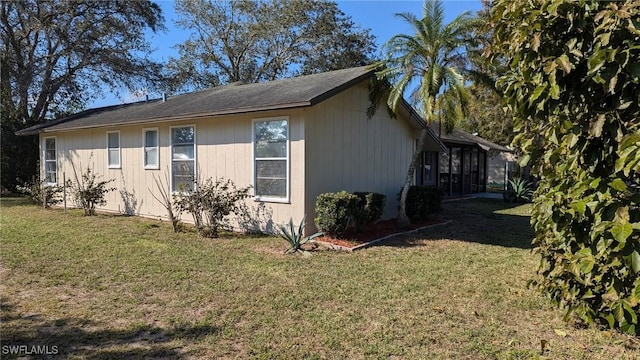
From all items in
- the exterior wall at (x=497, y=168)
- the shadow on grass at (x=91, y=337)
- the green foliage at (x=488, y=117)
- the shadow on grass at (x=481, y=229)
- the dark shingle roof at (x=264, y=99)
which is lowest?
the shadow on grass at (x=91, y=337)

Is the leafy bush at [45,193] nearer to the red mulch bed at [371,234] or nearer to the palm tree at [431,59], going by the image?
the red mulch bed at [371,234]

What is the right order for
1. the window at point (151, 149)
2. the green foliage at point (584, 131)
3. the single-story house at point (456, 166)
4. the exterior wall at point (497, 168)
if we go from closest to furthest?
the green foliage at point (584, 131) → the window at point (151, 149) → the single-story house at point (456, 166) → the exterior wall at point (497, 168)

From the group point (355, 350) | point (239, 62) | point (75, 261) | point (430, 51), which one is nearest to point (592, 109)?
point (355, 350)

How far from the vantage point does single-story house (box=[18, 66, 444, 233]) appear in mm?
8711

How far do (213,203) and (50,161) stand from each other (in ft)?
34.9

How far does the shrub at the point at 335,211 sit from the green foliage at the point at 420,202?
284cm

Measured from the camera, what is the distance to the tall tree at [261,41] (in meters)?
27.2

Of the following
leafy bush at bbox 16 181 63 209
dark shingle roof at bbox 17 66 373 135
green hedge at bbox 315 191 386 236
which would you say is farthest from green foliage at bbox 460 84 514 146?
leafy bush at bbox 16 181 63 209

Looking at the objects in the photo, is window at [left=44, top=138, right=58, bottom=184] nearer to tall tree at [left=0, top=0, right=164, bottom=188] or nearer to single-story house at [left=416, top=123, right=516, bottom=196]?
tall tree at [left=0, top=0, right=164, bottom=188]

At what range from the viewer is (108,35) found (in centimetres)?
2112

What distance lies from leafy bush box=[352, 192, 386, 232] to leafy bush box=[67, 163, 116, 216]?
8611mm

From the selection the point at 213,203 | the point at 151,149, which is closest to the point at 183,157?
the point at 151,149

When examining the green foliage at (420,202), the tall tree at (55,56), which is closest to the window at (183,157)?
the green foliage at (420,202)

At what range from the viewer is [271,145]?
9.07 m
